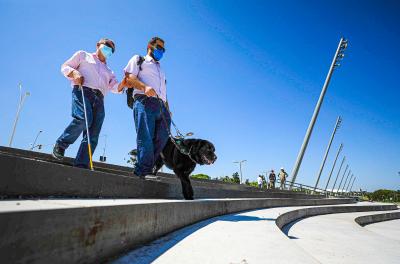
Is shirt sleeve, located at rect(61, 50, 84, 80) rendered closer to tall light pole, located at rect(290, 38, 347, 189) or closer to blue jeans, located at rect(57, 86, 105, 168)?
blue jeans, located at rect(57, 86, 105, 168)

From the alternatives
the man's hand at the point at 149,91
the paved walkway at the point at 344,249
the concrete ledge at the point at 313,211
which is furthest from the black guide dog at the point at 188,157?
the concrete ledge at the point at 313,211

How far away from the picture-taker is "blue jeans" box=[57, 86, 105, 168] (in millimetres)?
4137

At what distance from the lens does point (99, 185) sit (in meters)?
3.23

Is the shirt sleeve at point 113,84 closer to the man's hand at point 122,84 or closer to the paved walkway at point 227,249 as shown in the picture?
the man's hand at point 122,84

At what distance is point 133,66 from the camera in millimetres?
4727

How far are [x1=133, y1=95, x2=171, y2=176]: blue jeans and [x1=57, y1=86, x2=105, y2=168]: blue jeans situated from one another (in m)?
0.58

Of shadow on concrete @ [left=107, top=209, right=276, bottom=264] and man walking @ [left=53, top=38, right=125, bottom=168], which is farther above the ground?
man walking @ [left=53, top=38, right=125, bottom=168]

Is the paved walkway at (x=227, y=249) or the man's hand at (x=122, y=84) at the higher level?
the man's hand at (x=122, y=84)

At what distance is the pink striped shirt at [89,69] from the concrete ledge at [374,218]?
10.9 meters

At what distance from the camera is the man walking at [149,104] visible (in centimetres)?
449

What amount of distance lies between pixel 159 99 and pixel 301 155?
65.2ft

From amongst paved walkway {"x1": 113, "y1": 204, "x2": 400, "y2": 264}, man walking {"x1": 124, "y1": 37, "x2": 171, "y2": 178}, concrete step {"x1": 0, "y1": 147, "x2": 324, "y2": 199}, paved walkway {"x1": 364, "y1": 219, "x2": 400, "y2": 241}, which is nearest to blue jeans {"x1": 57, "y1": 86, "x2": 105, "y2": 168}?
man walking {"x1": 124, "y1": 37, "x2": 171, "y2": 178}

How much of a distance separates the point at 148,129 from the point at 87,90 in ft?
3.48

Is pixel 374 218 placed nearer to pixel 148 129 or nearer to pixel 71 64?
pixel 148 129
